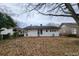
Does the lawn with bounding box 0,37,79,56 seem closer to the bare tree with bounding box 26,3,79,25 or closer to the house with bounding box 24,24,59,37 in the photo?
A: the house with bounding box 24,24,59,37

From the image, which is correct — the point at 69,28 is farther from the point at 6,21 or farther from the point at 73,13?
the point at 6,21

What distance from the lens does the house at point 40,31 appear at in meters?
1.86

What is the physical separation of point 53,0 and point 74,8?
186mm

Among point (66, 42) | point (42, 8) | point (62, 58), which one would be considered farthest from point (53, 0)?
point (62, 58)

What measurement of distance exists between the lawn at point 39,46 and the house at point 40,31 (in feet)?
0.11

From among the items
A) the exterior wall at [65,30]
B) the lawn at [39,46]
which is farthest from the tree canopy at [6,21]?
the exterior wall at [65,30]

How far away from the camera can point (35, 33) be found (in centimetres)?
188

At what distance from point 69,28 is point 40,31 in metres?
0.24

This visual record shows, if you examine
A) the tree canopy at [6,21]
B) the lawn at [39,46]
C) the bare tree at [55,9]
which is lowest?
the lawn at [39,46]

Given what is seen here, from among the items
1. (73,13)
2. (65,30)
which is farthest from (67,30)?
(73,13)

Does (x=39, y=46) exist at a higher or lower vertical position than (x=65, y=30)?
lower

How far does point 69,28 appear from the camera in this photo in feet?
6.10

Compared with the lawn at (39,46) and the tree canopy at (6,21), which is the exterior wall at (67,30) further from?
the tree canopy at (6,21)

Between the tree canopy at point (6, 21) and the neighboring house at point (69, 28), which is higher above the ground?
the tree canopy at point (6, 21)
